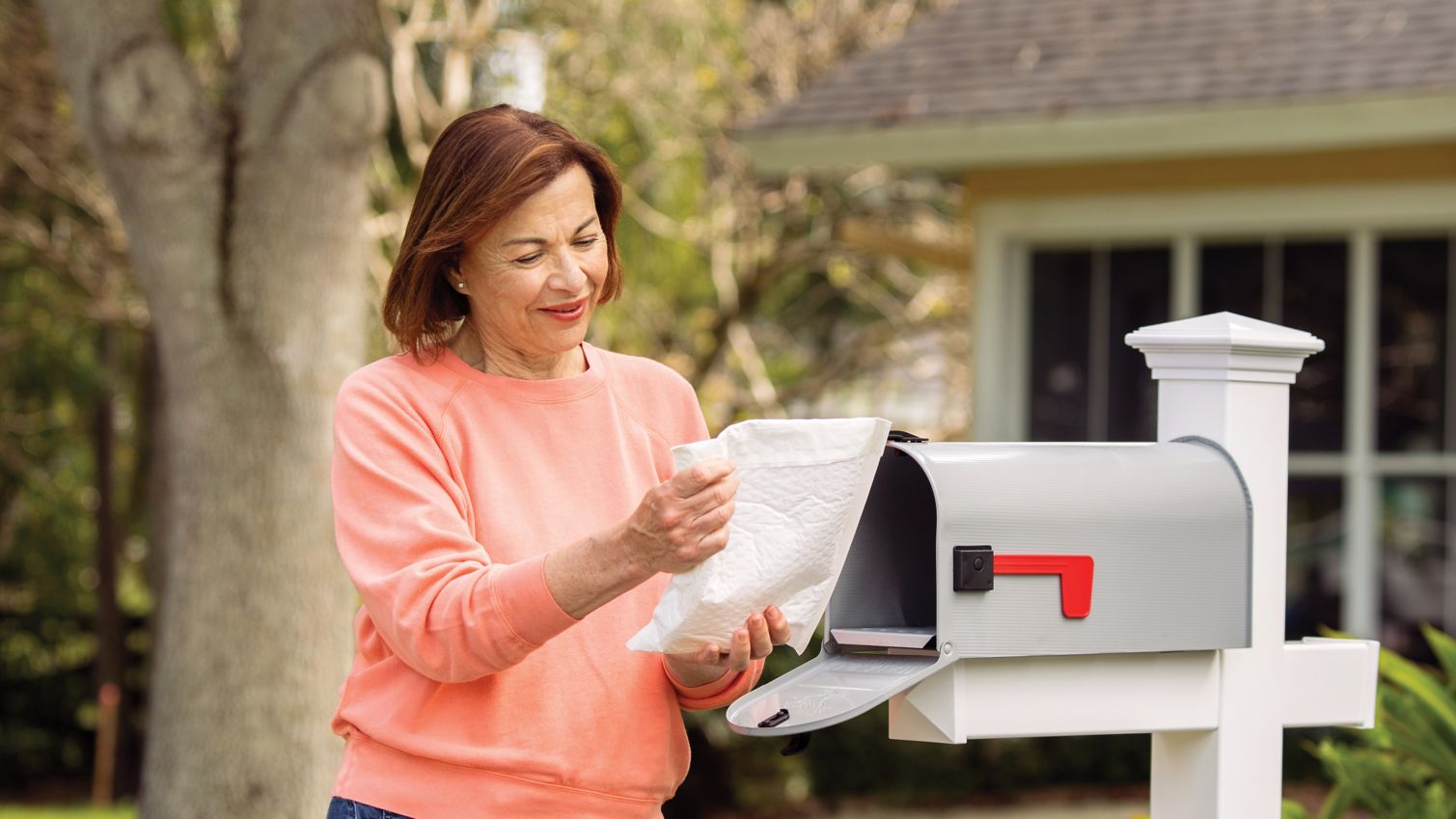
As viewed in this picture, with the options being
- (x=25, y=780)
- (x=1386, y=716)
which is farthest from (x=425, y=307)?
(x=25, y=780)

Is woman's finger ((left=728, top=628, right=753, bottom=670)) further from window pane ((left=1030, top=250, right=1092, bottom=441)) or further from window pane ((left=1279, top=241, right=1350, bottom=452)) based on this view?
window pane ((left=1030, top=250, right=1092, bottom=441))

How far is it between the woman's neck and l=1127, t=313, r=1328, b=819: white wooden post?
2.55ft

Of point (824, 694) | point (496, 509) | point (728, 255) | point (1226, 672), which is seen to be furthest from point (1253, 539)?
point (728, 255)

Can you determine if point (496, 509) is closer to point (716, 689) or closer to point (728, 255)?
point (716, 689)

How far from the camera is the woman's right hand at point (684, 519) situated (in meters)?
1.71

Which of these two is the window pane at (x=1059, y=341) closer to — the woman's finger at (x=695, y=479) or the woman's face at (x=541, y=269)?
the woman's face at (x=541, y=269)

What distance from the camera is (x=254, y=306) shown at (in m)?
5.02

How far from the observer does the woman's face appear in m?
2.03

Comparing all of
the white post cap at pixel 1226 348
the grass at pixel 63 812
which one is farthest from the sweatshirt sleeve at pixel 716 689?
the grass at pixel 63 812

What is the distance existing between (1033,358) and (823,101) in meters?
1.49

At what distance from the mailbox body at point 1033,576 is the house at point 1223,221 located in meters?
4.76

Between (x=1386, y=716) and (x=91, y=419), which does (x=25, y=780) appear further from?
(x=1386, y=716)

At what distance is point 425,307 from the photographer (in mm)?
2107

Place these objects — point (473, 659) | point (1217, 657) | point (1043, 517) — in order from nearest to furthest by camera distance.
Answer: point (473, 659) → point (1043, 517) → point (1217, 657)
